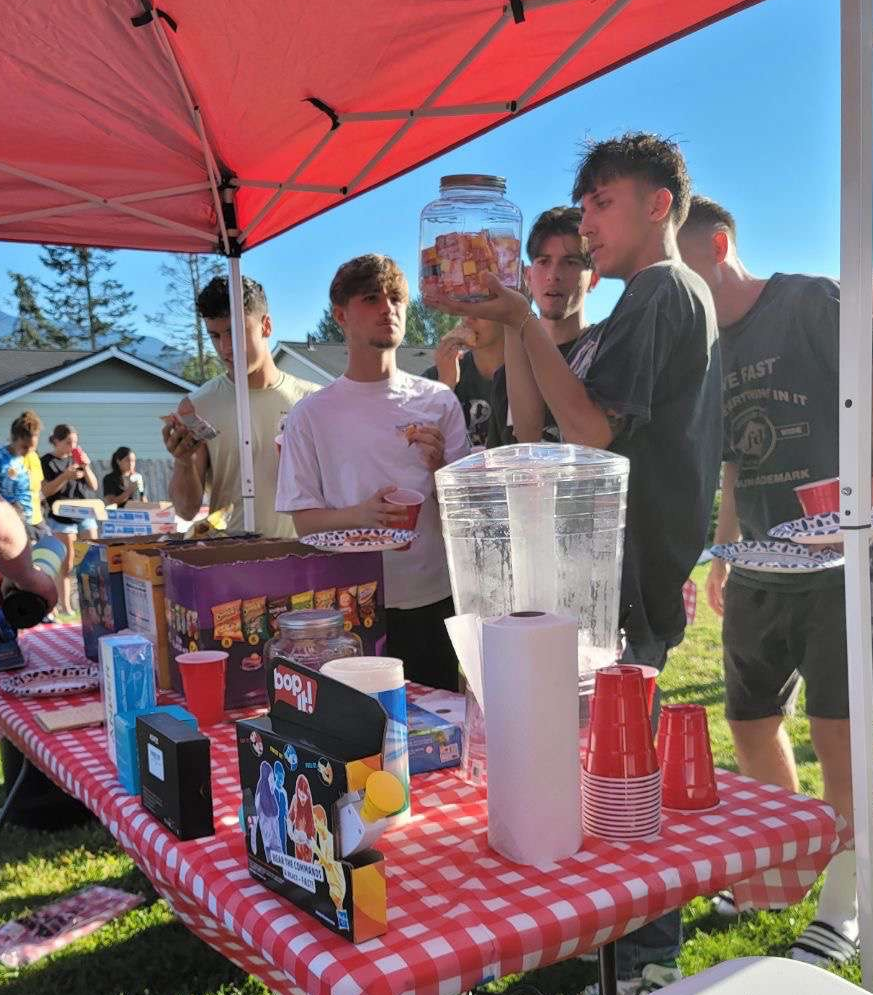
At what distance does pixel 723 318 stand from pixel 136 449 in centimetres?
1967

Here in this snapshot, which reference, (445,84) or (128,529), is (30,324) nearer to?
(128,529)

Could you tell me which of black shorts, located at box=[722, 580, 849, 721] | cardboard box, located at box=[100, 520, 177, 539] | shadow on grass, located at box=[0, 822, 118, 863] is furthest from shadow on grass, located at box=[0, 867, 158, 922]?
black shorts, located at box=[722, 580, 849, 721]

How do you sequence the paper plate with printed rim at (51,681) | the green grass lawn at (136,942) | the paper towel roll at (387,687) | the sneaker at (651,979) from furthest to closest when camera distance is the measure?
the green grass lawn at (136,942) → the paper plate with printed rim at (51,681) → the sneaker at (651,979) → the paper towel roll at (387,687)

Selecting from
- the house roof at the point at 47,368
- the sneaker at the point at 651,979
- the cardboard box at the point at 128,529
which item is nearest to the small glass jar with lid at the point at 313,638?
the sneaker at the point at 651,979

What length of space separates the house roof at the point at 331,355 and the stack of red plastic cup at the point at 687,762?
2045 centimetres

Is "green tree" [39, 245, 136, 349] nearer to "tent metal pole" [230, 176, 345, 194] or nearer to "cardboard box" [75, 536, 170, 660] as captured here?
"tent metal pole" [230, 176, 345, 194]

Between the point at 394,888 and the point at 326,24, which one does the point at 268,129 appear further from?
the point at 394,888

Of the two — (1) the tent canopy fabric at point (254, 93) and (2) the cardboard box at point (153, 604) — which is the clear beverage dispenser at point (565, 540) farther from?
(1) the tent canopy fabric at point (254, 93)

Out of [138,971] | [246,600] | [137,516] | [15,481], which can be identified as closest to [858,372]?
[246,600]

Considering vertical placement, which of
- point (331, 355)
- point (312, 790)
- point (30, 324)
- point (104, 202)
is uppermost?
point (30, 324)

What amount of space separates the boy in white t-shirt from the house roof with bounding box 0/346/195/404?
17.8 metres

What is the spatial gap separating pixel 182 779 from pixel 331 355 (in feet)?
76.1

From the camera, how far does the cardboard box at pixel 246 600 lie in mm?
1771

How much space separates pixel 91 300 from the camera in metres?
36.3
